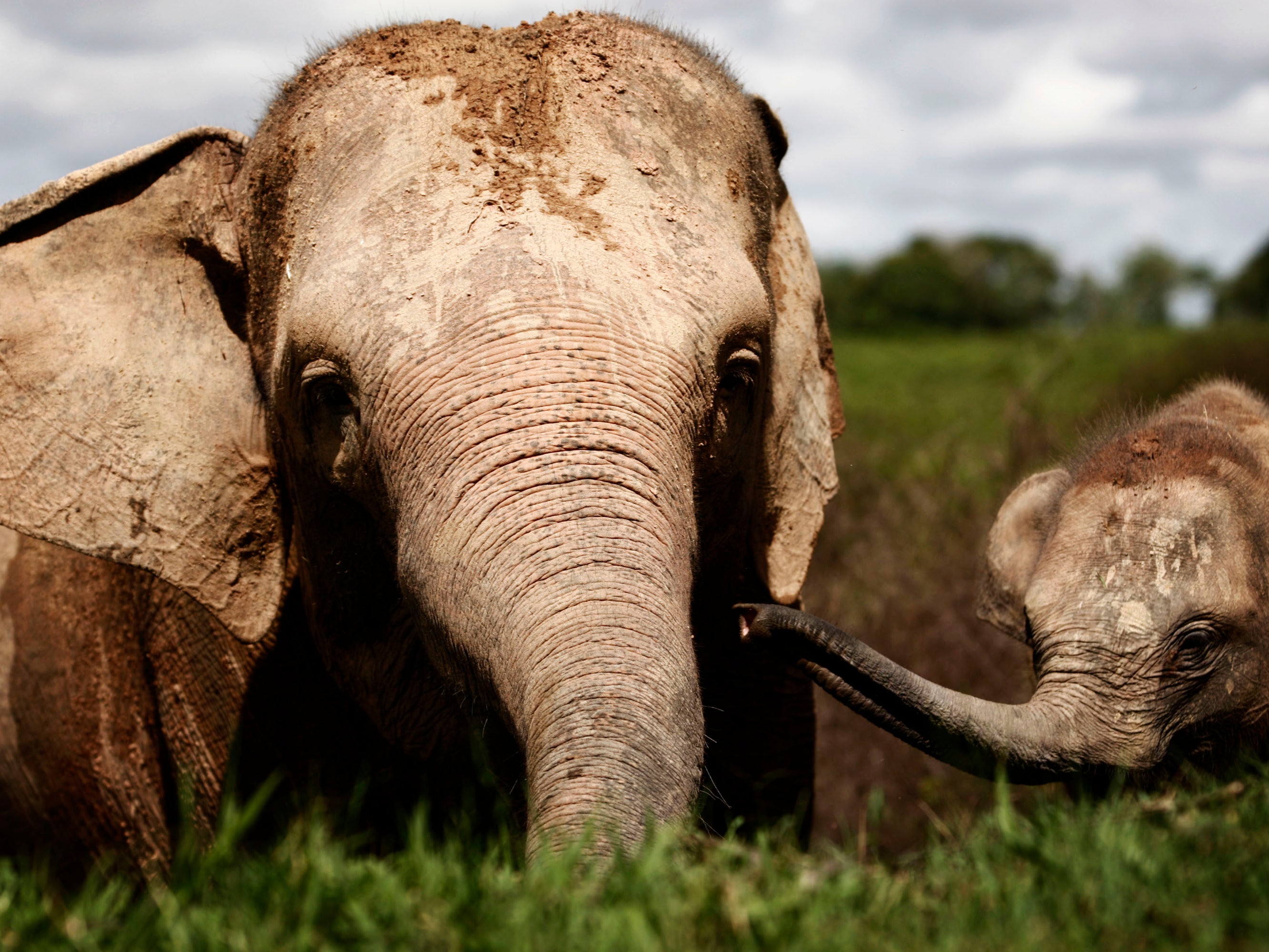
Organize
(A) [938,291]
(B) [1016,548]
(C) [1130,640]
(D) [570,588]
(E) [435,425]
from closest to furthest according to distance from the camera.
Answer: (D) [570,588] → (E) [435,425] → (C) [1130,640] → (B) [1016,548] → (A) [938,291]

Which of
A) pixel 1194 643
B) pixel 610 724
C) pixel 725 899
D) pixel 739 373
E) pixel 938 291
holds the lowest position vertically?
pixel 725 899

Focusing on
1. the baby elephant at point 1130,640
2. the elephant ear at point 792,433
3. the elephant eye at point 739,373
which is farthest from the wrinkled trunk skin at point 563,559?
the elephant ear at point 792,433

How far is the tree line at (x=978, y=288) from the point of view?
56312 mm

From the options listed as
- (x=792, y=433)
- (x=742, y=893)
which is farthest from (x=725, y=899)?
(x=792, y=433)

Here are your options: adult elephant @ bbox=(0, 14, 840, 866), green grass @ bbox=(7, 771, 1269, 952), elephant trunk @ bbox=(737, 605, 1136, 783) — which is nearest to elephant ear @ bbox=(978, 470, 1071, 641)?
adult elephant @ bbox=(0, 14, 840, 866)

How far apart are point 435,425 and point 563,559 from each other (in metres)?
0.49

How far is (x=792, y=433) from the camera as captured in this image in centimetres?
394

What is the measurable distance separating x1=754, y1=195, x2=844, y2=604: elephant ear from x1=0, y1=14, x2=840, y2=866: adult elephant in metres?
0.01

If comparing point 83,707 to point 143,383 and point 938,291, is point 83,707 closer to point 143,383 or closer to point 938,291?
point 143,383

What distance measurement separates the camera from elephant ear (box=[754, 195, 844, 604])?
387 centimetres

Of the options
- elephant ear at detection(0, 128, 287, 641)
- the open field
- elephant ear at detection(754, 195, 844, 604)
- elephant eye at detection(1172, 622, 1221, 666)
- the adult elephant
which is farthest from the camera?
Answer: the open field

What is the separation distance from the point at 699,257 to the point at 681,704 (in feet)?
3.76

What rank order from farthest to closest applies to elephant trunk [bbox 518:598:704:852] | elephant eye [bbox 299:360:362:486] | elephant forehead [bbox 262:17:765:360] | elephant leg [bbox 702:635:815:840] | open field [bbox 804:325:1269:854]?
open field [bbox 804:325:1269:854], elephant leg [bbox 702:635:815:840], elephant eye [bbox 299:360:362:486], elephant forehead [bbox 262:17:765:360], elephant trunk [bbox 518:598:704:852]

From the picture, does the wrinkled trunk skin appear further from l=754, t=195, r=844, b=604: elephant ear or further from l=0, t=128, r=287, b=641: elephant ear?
l=754, t=195, r=844, b=604: elephant ear
